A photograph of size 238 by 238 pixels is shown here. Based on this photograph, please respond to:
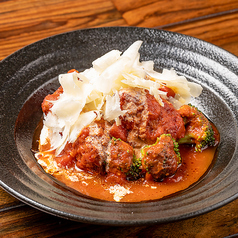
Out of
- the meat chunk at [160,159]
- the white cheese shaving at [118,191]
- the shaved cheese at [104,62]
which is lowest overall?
the white cheese shaving at [118,191]

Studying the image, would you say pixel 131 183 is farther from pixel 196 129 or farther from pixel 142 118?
pixel 196 129

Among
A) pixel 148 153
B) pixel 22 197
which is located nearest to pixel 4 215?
pixel 22 197

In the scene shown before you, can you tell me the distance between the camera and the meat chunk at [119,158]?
272cm

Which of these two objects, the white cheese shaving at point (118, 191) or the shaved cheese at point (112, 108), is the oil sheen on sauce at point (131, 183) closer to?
the white cheese shaving at point (118, 191)

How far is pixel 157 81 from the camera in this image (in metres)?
3.13

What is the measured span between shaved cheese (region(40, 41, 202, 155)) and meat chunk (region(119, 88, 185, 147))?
0.22ft

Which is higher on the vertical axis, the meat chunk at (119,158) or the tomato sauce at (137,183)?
the meat chunk at (119,158)

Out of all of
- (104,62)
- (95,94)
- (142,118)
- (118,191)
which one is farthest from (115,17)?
(118,191)

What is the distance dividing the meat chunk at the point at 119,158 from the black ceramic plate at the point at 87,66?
33cm

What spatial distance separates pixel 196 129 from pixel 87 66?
1.39m

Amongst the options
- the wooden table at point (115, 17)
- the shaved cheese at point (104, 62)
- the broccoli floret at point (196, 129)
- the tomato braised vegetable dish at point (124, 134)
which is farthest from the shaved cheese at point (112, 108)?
the wooden table at point (115, 17)

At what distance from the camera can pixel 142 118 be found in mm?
2918

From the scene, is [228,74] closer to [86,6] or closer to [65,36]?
[65,36]

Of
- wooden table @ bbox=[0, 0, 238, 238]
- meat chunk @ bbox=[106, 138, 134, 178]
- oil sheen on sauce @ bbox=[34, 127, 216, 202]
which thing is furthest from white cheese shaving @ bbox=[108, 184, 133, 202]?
wooden table @ bbox=[0, 0, 238, 238]
